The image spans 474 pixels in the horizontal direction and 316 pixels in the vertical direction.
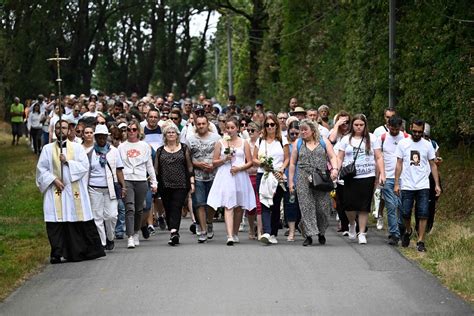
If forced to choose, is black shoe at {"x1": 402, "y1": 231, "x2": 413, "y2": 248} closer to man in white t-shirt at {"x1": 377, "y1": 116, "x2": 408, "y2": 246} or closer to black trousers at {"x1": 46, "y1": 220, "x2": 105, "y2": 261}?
man in white t-shirt at {"x1": 377, "y1": 116, "x2": 408, "y2": 246}

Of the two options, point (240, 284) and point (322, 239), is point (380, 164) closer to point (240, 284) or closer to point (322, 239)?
point (322, 239)

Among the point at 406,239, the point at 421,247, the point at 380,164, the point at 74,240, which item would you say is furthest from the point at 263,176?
the point at 74,240

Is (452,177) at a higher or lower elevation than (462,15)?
lower

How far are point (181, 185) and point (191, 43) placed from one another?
2412 inches

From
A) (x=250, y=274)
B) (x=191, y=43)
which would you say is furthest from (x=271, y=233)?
(x=191, y=43)

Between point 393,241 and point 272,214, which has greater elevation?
point 272,214

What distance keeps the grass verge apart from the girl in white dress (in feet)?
7.90

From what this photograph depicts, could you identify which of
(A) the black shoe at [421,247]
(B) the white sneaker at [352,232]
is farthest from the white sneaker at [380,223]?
(A) the black shoe at [421,247]

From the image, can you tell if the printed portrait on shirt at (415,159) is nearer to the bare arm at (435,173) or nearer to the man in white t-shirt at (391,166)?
the bare arm at (435,173)

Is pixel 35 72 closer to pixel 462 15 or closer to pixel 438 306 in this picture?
pixel 462 15

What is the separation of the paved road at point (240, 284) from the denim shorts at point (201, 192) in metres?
1.17

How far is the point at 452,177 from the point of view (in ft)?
69.5

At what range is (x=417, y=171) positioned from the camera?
1587cm

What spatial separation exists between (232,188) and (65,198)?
2789 mm
